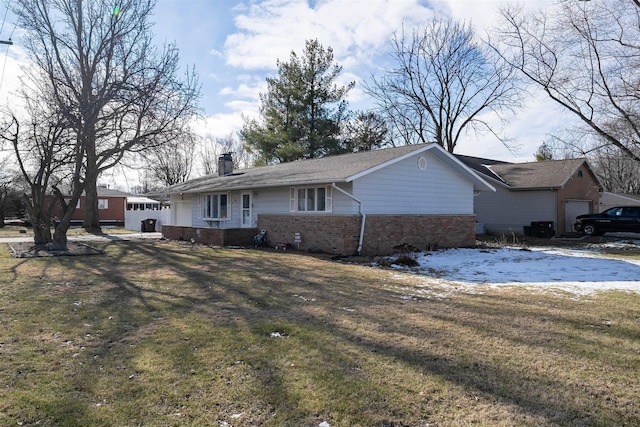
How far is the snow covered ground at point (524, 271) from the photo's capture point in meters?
9.80

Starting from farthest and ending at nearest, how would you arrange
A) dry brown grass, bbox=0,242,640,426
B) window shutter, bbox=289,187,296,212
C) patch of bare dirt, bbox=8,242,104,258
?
1. window shutter, bbox=289,187,296,212
2. patch of bare dirt, bbox=8,242,104,258
3. dry brown grass, bbox=0,242,640,426

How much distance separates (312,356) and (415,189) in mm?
12667

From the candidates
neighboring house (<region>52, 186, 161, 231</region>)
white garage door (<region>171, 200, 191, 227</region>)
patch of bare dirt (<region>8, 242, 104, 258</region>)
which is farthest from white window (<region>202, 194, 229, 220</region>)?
neighboring house (<region>52, 186, 161, 231</region>)

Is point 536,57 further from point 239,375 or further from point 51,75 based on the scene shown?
point 239,375

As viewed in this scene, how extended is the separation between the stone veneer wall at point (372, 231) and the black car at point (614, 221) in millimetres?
8813

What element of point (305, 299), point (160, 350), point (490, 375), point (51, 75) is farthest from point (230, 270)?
point (51, 75)

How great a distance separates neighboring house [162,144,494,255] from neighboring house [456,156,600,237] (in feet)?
24.7

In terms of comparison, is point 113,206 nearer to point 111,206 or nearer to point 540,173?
point 111,206

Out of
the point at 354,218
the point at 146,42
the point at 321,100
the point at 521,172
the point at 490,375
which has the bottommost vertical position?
the point at 490,375

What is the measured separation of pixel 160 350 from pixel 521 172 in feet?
87.8

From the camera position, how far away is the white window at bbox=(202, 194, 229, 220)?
21.1 metres

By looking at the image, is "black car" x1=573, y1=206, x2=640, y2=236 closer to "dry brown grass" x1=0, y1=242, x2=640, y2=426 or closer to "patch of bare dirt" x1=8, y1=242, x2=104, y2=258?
"dry brown grass" x1=0, y1=242, x2=640, y2=426

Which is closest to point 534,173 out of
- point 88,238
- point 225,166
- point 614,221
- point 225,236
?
point 614,221

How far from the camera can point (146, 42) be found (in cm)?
1762
